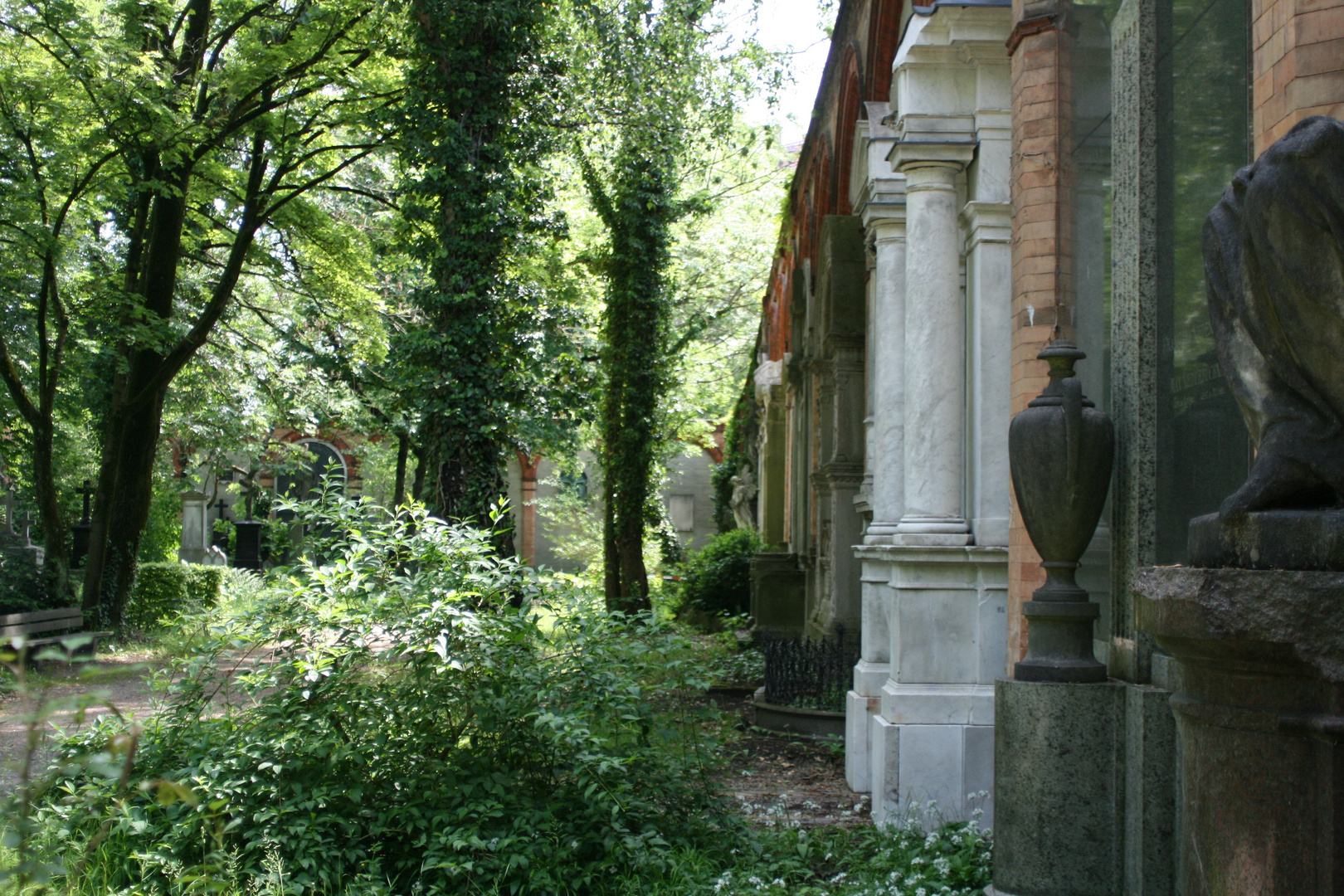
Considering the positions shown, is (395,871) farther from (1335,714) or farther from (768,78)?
(768,78)

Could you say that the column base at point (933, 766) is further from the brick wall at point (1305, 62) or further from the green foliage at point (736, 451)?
the green foliage at point (736, 451)

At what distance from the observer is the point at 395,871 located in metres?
4.88

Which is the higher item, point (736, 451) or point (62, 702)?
point (736, 451)

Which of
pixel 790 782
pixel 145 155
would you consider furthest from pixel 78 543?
pixel 790 782

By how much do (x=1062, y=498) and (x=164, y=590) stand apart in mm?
17318

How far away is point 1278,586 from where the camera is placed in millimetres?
2584

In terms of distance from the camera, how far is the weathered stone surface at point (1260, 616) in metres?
2.52

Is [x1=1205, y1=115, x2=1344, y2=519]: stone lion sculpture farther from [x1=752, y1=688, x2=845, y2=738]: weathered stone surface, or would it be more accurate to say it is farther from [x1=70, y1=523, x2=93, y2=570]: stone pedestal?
[x1=70, y1=523, x2=93, y2=570]: stone pedestal

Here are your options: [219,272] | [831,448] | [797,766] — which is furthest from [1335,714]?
[219,272]

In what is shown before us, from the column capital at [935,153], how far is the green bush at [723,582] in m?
12.2

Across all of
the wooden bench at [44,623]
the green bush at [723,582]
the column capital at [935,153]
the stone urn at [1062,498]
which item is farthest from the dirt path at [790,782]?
the green bush at [723,582]

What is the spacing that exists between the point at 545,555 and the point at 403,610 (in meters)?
36.1

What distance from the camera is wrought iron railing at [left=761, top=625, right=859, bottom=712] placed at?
9547 millimetres

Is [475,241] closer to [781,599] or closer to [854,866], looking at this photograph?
[781,599]
